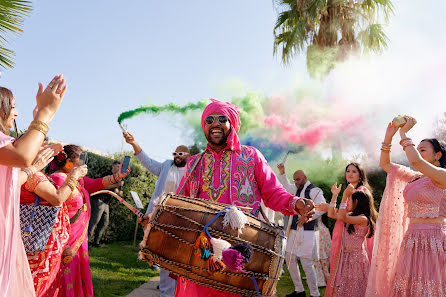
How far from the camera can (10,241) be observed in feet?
7.79

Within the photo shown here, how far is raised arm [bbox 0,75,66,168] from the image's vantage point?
2018mm

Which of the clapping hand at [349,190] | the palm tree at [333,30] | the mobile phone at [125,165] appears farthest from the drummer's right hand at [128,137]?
the palm tree at [333,30]

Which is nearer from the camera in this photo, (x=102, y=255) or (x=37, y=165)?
(x=37, y=165)

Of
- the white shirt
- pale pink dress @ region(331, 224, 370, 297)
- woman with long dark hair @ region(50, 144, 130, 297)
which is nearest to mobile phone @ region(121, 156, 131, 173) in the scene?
woman with long dark hair @ region(50, 144, 130, 297)

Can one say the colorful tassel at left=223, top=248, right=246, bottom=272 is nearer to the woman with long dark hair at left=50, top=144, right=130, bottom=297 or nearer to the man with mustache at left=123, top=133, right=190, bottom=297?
the woman with long dark hair at left=50, top=144, right=130, bottom=297

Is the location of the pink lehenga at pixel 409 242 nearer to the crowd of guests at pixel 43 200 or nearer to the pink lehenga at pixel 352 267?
the pink lehenga at pixel 352 267

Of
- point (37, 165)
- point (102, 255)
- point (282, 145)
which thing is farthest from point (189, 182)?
point (102, 255)

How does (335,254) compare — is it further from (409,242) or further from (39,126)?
(39,126)

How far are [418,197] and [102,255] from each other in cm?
796

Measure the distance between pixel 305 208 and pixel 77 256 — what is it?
2.49 metres

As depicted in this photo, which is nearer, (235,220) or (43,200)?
(235,220)

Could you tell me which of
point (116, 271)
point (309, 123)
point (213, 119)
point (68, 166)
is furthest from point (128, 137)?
point (309, 123)

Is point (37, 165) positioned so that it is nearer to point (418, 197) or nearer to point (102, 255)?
point (418, 197)

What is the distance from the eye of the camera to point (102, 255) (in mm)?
10102
